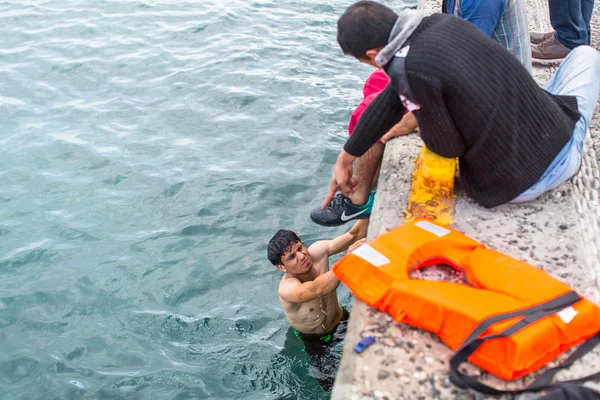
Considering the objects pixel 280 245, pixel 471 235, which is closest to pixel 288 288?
pixel 280 245

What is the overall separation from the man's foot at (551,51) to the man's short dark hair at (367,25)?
381 cm

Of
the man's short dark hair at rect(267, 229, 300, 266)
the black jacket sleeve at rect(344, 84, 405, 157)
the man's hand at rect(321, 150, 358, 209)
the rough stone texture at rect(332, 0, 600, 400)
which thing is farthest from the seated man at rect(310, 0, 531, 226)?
the black jacket sleeve at rect(344, 84, 405, 157)

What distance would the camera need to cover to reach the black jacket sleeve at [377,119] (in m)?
3.77

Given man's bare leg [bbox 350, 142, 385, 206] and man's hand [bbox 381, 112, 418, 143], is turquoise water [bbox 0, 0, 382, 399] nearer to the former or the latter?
man's bare leg [bbox 350, 142, 385, 206]

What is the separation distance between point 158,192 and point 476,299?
501 cm

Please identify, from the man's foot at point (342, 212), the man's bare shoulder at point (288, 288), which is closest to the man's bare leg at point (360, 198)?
the man's foot at point (342, 212)

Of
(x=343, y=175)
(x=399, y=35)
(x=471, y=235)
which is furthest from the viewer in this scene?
(x=343, y=175)

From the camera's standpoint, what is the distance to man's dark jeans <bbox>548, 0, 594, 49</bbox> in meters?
5.93

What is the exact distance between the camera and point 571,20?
6.07 metres

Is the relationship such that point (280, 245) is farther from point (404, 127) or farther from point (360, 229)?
point (404, 127)

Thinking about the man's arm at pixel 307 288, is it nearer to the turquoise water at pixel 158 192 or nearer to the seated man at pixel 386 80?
the seated man at pixel 386 80

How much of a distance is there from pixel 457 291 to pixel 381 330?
44 centimetres

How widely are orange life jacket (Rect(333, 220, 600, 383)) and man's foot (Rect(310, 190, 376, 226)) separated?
118 centimetres

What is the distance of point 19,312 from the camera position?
573 cm
